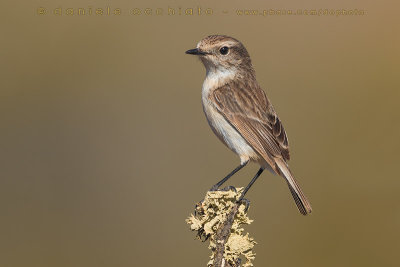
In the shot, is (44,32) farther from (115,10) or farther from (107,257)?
(107,257)

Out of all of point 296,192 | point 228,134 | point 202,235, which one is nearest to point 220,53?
point 228,134

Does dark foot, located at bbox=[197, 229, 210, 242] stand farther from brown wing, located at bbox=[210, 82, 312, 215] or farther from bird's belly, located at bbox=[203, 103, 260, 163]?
bird's belly, located at bbox=[203, 103, 260, 163]

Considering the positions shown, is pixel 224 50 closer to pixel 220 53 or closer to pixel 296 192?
pixel 220 53

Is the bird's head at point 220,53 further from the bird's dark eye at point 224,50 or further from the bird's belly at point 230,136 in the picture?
the bird's belly at point 230,136

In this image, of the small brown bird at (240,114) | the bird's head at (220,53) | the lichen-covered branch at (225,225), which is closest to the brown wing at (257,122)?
the small brown bird at (240,114)

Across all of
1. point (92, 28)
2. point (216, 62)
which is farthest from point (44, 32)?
point (216, 62)

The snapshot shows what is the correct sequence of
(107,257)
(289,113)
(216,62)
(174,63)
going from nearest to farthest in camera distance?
(216,62) < (107,257) < (289,113) < (174,63)

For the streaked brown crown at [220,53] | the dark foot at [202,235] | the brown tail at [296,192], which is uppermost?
the streaked brown crown at [220,53]
